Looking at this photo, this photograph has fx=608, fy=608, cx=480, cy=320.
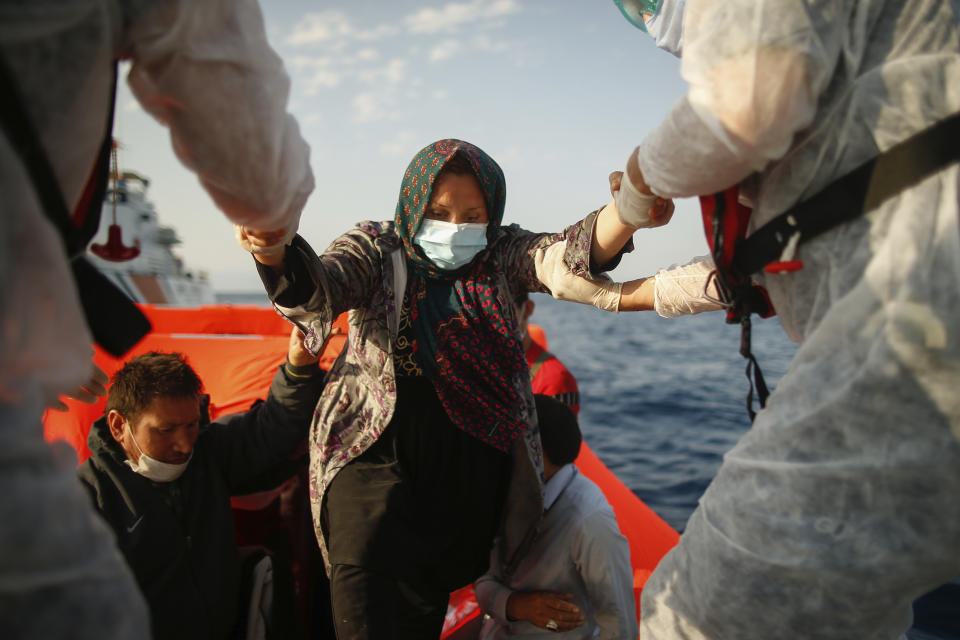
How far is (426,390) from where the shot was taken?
1.88 m

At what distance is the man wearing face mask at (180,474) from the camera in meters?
1.85

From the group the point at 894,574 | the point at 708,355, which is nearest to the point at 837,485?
the point at 894,574

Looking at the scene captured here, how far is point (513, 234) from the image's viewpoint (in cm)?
199

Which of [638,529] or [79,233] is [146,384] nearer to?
[79,233]

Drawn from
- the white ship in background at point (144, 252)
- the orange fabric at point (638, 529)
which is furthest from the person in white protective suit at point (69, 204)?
the white ship in background at point (144, 252)

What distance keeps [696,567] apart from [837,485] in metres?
0.30

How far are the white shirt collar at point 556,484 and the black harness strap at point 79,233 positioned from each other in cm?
162

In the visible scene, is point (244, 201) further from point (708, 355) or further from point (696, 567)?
point (708, 355)

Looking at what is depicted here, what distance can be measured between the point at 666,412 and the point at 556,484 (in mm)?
7559

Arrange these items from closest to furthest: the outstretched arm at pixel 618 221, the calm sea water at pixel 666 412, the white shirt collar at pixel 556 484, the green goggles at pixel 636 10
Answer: the outstretched arm at pixel 618 221, the green goggles at pixel 636 10, the white shirt collar at pixel 556 484, the calm sea water at pixel 666 412

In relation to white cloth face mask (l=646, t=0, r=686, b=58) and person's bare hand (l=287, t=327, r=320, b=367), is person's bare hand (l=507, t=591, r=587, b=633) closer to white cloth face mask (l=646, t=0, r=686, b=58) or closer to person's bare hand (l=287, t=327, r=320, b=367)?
person's bare hand (l=287, t=327, r=320, b=367)

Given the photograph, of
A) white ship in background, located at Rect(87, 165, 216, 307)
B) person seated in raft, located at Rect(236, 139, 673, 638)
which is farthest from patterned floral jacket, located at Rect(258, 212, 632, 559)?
white ship in background, located at Rect(87, 165, 216, 307)

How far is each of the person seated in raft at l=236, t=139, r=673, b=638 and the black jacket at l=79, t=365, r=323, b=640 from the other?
0.40 m

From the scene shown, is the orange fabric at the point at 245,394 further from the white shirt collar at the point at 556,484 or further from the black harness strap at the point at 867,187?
the black harness strap at the point at 867,187
